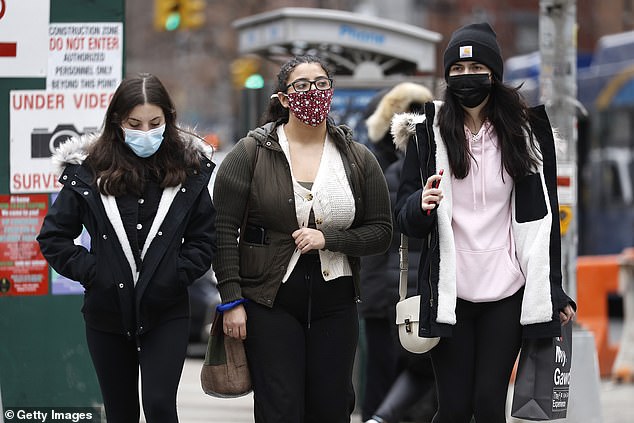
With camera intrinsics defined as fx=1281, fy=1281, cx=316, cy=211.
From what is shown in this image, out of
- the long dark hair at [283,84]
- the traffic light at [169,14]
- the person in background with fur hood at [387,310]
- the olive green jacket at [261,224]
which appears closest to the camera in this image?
the olive green jacket at [261,224]

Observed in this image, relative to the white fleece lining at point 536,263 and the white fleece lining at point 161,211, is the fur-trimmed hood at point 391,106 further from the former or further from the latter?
the white fleece lining at point 161,211

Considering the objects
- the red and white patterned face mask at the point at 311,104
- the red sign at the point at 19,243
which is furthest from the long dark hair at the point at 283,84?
the red sign at the point at 19,243

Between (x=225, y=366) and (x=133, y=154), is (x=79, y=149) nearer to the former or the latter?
(x=133, y=154)

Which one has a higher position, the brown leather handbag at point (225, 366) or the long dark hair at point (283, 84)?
the long dark hair at point (283, 84)

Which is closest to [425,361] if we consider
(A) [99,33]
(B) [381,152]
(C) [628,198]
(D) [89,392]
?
(B) [381,152]

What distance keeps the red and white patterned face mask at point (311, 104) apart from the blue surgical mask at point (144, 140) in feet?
1.90

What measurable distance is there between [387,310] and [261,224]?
214 centimetres

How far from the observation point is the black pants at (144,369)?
17.2 ft

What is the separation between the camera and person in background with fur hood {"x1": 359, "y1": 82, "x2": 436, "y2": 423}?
7289 mm

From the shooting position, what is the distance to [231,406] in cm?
976

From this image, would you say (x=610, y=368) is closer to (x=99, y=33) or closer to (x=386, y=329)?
(x=386, y=329)

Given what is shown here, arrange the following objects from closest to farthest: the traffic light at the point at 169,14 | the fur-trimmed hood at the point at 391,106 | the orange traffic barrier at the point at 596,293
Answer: the fur-trimmed hood at the point at 391,106, the orange traffic barrier at the point at 596,293, the traffic light at the point at 169,14

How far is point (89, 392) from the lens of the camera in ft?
22.4

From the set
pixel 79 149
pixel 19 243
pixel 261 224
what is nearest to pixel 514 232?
pixel 261 224
